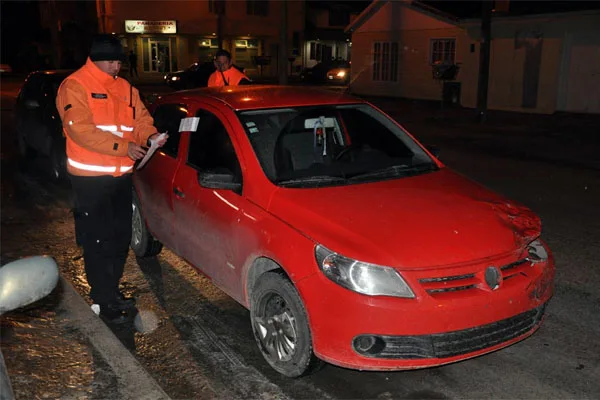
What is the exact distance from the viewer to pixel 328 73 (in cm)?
3409

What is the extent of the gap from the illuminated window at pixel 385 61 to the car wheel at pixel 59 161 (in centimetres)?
1941

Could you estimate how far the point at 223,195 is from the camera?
4.20 metres

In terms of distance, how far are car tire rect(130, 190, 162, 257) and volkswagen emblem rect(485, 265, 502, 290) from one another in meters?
3.36

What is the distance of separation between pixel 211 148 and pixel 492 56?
18367 mm

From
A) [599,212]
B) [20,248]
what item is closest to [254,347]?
[20,248]

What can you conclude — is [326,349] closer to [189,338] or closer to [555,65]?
[189,338]

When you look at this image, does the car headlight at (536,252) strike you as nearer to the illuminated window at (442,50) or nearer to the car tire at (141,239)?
the car tire at (141,239)

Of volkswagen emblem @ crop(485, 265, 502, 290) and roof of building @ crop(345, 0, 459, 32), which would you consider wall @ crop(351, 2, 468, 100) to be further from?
volkswagen emblem @ crop(485, 265, 502, 290)

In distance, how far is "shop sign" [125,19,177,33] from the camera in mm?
40844

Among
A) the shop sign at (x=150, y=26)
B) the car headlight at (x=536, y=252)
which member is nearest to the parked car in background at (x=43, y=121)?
the car headlight at (x=536, y=252)

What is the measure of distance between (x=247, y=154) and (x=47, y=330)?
1871 millimetres

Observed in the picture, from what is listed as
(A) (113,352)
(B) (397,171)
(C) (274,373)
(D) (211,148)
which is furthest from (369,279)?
(D) (211,148)

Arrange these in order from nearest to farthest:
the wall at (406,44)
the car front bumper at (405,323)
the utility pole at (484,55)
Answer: the car front bumper at (405,323) → the utility pole at (484,55) → the wall at (406,44)

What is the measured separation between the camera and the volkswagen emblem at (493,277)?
3.37m
